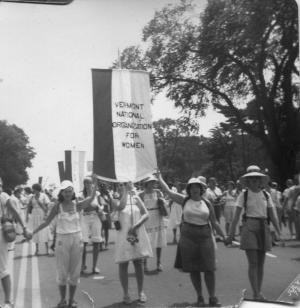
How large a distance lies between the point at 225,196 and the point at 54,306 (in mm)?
2041

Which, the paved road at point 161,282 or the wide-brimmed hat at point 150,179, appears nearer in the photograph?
the paved road at point 161,282

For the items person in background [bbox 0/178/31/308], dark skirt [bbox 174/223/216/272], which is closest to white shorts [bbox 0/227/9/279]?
person in background [bbox 0/178/31/308]

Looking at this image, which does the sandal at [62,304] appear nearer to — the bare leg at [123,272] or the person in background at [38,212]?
the bare leg at [123,272]

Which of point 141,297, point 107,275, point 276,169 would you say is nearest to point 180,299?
point 141,297

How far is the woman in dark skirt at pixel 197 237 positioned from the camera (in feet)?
18.3

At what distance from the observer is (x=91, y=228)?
20.8ft

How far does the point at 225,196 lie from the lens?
606 cm

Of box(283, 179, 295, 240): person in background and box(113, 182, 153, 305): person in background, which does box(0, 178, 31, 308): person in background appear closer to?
box(113, 182, 153, 305): person in background

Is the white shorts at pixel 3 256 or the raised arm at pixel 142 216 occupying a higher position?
the raised arm at pixel 142 216

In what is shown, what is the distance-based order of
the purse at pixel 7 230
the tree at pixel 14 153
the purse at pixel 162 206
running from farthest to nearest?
1. the purse at pixel 162 206
2. the purse at pixel 7 230
3. the tree at pixel 14 153

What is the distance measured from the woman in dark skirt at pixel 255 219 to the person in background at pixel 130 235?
849 mm

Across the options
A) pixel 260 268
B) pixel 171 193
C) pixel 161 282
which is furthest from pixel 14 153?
pixel 260 268

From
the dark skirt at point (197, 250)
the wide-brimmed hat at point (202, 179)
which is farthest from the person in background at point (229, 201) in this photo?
the dark skirt at point (197, 250)

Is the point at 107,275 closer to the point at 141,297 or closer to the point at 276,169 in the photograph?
the point at 141,297
